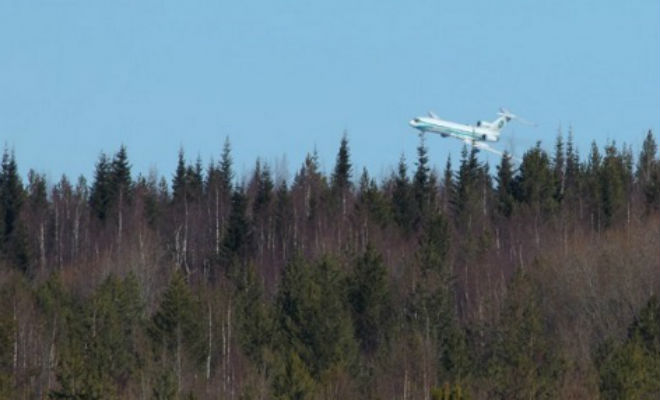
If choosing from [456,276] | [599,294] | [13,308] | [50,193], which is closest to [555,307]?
[599,294]

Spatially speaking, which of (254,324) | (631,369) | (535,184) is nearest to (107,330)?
(254,324)

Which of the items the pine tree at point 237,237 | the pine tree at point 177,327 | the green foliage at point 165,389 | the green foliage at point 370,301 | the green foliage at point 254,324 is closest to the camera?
the green foliage at point 165,389

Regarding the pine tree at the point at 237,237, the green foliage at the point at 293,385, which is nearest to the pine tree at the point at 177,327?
the green foliage at the point at 293,385

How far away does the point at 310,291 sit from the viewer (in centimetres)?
6738

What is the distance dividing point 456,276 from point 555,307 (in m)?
7.42

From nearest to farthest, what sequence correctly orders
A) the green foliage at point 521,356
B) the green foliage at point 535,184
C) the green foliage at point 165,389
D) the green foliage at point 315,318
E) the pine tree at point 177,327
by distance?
1. the green foliage at point 165,389
2. the green foliage at point 521,356
3. the green foliage at point 315,318
4. the pine tree at point 177,327
5. the green foliage at point 535,184

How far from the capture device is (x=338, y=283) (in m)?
71.3

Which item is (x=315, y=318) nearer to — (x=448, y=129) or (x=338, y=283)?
(x=338, y=283)

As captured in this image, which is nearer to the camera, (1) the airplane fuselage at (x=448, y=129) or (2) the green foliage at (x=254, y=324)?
(2) the green foliage at (x=254, y=324)

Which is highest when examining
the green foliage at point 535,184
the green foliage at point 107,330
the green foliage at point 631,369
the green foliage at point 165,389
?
the green foliage at point 535,184

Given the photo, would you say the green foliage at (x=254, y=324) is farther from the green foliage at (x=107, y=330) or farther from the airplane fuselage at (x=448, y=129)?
the airplane fuselage at (x=448, y=129)

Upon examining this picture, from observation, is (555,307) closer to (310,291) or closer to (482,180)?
(310,291)

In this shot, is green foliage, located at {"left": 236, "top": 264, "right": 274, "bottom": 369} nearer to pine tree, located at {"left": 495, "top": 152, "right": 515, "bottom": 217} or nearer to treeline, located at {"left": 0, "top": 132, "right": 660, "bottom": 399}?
treeline, located at {"left": 0, "top": 132, "right": 660, "bottom": 399}

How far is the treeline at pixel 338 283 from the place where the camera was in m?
54.3
